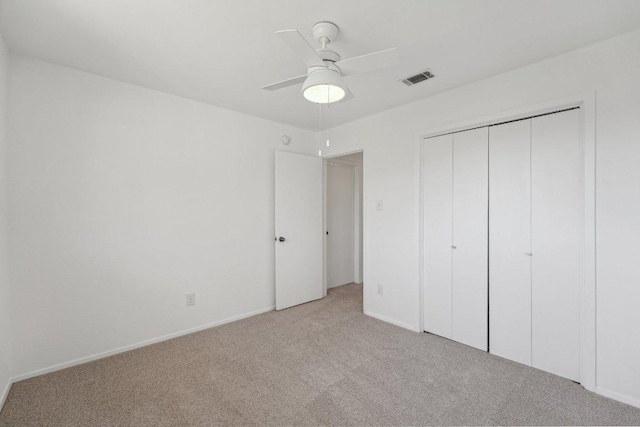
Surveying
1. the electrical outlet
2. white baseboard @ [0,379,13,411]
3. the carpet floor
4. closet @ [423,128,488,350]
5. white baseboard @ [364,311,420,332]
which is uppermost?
closet @ [423,128,488,350]

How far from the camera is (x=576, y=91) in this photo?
204cm

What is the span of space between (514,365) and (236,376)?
2.28 metres

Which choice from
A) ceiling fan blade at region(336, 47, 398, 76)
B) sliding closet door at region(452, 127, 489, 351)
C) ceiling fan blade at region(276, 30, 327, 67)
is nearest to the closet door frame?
sliding closet door at region(452, 127, 489, 351)

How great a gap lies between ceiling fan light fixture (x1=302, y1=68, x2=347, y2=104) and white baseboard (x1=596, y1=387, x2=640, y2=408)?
270 centimetres

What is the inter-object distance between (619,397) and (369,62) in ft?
8.98

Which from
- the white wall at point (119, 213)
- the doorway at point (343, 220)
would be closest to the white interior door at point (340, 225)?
the doorway at point (343, 220)

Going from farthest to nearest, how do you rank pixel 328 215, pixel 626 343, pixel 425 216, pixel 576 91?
pixel 328 215 → pixel 425 216 → pixel 576 91 → pixel 626 343

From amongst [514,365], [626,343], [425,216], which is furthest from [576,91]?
[514,365]

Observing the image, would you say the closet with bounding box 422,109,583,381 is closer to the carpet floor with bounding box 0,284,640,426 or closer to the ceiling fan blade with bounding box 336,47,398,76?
the carpet floor with bounding box 0,284,640,426

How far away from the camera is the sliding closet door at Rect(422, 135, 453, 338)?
2830 millimetres

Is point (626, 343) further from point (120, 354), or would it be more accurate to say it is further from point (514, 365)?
point (120, 354)

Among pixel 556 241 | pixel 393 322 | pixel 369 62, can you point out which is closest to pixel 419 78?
pixel 369 62

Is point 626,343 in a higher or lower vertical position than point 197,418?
higher

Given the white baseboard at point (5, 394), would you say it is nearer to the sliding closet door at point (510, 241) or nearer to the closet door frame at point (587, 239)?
the sliding closet door at point (510, 241)
